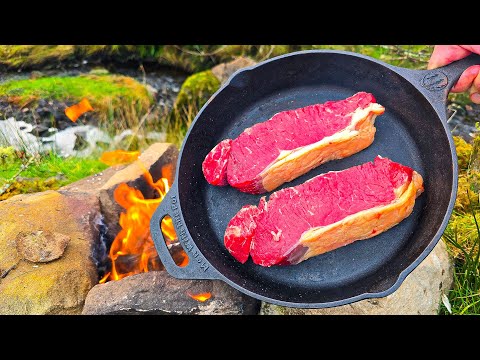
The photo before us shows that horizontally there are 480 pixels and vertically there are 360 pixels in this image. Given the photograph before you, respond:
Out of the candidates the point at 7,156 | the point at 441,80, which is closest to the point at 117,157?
the point at 7,156

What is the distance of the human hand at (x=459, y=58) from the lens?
3.49 m

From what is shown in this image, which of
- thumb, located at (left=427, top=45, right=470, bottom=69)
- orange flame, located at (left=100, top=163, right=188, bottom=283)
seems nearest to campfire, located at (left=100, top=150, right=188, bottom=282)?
orange flame, located at (left=100, top=163, right=188, bottom=283)

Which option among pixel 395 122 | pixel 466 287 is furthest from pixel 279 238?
pixel 466 287

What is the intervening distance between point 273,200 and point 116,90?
323 centimetres

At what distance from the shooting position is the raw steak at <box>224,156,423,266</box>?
125 inches

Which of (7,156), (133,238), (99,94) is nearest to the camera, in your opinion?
(133,238)

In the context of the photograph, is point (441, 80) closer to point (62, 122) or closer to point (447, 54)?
point (447, 54)

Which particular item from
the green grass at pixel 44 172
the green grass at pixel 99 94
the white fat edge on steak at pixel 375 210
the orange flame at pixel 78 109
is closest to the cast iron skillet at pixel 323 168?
the white fat edge on steak at pixel 375 210

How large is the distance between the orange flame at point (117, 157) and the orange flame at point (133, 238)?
2.68ft

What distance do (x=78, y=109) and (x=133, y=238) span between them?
222cm

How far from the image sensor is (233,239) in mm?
3268

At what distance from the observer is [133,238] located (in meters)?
3.97

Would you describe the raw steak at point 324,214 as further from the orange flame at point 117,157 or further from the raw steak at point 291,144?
the orange flame at point 117,157

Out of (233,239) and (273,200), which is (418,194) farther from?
(233,239)
